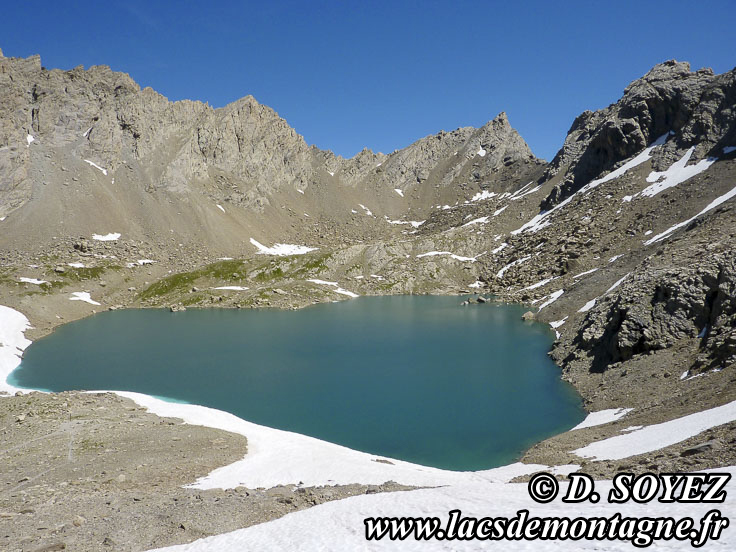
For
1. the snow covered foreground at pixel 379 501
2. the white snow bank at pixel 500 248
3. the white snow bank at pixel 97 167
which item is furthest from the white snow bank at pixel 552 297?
the white snow bank at pixel 97 167

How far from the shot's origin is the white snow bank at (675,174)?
86.4 m

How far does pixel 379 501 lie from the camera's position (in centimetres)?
1395

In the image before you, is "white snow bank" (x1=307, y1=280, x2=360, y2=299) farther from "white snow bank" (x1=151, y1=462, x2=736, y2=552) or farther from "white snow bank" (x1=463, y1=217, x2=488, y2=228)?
"white snow bank" (x1=151, y1=462, x2=736, y2=552)

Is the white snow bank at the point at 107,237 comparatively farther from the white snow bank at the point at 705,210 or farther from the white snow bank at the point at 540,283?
the white snow bank at the point at 705,210

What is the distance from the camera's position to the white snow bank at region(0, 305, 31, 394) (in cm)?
4876

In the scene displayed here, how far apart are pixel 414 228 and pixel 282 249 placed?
181 ft

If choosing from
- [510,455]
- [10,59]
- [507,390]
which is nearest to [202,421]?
[510,455]

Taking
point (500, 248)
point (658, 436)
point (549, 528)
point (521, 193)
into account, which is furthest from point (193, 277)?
point (521, 193)

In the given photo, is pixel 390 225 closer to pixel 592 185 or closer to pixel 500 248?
pixel 500 248

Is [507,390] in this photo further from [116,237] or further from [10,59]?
[10,59]

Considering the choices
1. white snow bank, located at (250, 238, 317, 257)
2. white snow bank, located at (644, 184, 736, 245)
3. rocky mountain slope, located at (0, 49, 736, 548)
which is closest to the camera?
rocky mountain slope, located at (0, 49, 736, 548)

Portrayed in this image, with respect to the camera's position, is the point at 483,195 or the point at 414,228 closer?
the point at 414,228

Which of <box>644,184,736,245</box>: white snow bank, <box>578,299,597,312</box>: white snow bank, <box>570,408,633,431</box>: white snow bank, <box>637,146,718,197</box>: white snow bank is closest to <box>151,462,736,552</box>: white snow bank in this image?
<box>570,408,633,431</box>: white snow bank

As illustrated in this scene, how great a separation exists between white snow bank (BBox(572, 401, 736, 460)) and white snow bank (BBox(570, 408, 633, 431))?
664 centimetres
